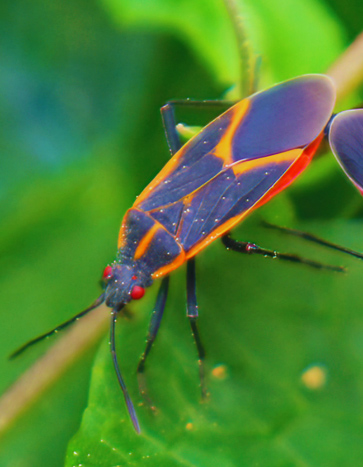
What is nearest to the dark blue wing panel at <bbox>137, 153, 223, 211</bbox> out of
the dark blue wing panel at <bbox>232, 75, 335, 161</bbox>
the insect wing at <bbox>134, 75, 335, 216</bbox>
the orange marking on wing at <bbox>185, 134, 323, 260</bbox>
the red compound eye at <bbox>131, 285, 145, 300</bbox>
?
the insect wing at <bbox>134, 75, 335, 216</bbox>

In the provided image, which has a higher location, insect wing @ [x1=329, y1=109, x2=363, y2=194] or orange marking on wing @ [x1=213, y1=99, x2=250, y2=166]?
orange marking on wing @ [x1=213, y1=99, x2=250, y2=166]

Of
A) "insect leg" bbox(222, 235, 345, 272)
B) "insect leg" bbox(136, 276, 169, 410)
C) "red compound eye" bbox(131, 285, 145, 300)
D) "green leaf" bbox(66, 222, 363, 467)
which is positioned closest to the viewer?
"green leaf" bbox(66, 222, 363, 467)

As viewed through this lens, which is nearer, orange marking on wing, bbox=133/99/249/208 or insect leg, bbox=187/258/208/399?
insect leg, bbox=187/258/208/399

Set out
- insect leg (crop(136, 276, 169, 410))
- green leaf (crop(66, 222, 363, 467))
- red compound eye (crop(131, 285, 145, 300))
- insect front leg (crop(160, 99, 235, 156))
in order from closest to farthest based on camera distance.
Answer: green leaf (crop(66, 222, 363, 467))
insect leg (crop(136, 276, 169, 410))
red compound eye (crop(131, 285, 145, 300))
insect front leg (crop(160, 99, 235, 156))

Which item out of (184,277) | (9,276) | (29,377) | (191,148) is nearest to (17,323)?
(9,276)

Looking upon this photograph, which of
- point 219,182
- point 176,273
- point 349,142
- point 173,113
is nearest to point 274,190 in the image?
point 219,182

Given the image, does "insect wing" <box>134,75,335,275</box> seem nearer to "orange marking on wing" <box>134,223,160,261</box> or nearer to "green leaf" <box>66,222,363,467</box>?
"orange marking on wing" <box>134,223,160,261</box>

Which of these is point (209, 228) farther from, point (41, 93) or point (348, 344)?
point (41, 93)
